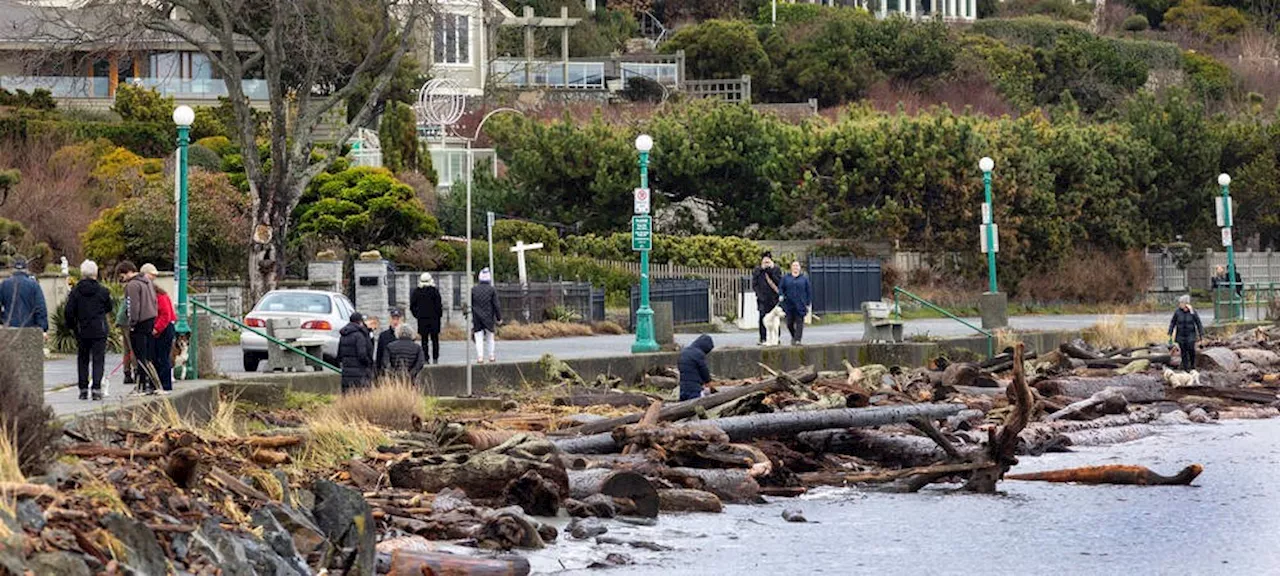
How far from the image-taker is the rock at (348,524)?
15.1 meters

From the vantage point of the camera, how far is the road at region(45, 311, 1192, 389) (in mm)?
31375

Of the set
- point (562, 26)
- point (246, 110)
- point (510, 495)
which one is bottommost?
point (510, 495)

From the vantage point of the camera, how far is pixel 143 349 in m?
22.9

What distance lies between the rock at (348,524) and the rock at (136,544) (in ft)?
7.45

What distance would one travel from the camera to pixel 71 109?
66062mm

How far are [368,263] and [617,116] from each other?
3431 centimetres

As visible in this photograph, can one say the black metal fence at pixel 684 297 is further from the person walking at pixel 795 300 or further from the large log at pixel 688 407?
the large log at pixel 688 407

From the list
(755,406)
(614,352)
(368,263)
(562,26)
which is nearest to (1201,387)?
(614,352)

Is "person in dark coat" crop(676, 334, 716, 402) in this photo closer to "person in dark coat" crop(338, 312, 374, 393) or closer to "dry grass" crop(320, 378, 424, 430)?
"dry grass" crop(320, 378, 424, 430)

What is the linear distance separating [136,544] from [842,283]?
43477mm

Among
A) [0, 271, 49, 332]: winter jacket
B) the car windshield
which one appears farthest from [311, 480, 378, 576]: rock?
the car windshield

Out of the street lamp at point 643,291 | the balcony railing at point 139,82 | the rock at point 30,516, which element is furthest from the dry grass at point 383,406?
the balcony railing at point 139,82

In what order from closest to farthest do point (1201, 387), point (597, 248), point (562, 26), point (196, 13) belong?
point (1201, 387) → point (196, 13) → point (597, 248) → point (562, 26)

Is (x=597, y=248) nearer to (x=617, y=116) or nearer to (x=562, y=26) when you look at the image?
(x=617, y=116)
